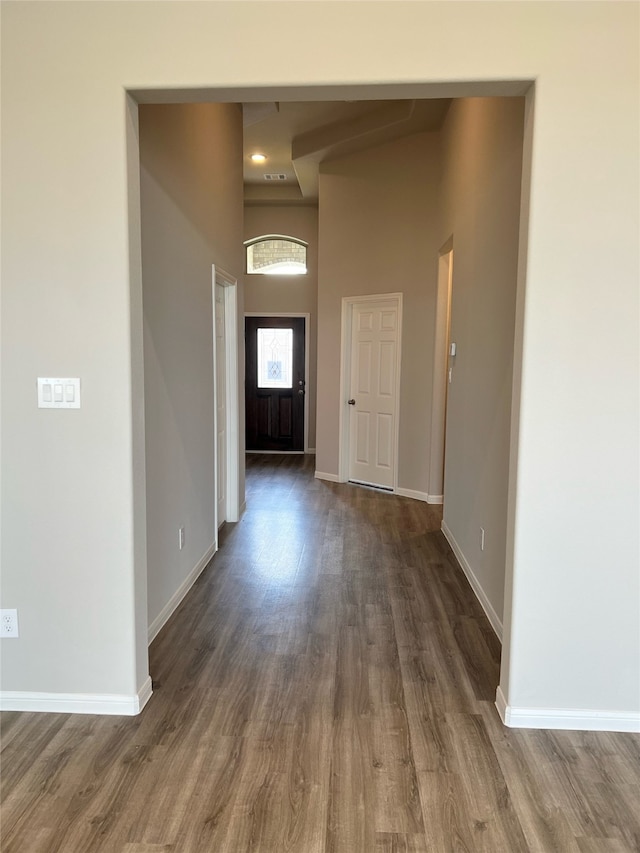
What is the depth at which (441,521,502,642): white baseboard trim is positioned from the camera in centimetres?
303

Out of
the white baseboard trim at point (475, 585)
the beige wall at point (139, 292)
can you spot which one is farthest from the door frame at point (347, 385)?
the beige wall at point (139, 292)

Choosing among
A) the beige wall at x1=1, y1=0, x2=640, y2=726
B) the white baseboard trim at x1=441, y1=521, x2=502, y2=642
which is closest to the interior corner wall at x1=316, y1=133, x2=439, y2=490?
the white baseboard trim at x1=441, y1=521, x2=502, y2=642

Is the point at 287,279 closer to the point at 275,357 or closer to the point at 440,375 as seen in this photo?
the point at 275,357

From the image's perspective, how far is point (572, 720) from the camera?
2248 mm

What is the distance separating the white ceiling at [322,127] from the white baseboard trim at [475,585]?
138 inches

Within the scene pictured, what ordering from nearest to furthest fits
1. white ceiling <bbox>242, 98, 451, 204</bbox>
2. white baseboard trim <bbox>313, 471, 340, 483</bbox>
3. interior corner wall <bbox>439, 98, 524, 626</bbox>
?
interior corner wall <bbox>439, 98, 524, 626</bbox> < white ceiling <bbox>242, 98, 451, 204</bbox> < white baseboard trim <bbox>313, 471, 340, 483</bbox>

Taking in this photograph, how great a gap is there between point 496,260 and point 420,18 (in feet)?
4.82

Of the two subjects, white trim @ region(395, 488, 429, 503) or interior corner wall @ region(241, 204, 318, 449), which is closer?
white trim @ region(395, 488, 429, 503)

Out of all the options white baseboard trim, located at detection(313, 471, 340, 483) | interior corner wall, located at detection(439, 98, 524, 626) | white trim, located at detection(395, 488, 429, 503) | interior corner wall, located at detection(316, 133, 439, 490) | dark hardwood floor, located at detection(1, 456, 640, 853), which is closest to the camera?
dark hardwood floor, located at detection(1, 456, 640, 853)

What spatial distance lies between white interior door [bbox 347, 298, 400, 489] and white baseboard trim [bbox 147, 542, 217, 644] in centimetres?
252

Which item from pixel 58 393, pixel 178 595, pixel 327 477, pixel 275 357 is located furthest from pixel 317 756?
pixel 275 357

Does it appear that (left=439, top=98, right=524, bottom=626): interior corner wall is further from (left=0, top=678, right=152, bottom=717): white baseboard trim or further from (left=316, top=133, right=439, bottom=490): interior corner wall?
(left=0, top=678, right=152, bottom=717): white baseboard trim

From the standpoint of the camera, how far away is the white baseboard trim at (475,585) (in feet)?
9.94

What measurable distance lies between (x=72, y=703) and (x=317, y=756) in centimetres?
99
